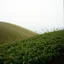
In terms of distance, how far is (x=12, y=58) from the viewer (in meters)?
3.60

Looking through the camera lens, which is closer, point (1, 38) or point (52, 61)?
point (52, 61)

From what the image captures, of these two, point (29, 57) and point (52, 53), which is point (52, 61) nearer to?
point (52, 53)

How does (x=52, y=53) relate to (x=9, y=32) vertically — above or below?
below

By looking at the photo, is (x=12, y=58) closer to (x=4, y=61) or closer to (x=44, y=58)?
(x=4, y=61)

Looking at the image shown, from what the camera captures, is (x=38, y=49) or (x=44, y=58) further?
(x=38, y=49)

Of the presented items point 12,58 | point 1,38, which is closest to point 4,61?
point 12,58

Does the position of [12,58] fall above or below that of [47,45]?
below

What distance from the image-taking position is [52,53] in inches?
137

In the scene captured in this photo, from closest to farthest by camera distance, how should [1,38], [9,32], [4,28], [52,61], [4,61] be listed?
1. [52,61]
2. [4,61]
3. [1,38]
4. [9,32]
5. [4,28]

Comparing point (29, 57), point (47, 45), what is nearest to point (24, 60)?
point (29, 57)

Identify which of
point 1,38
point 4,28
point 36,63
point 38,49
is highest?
point 4,28

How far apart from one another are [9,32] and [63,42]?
7.29 metres

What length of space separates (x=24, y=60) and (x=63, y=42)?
0.97 meters

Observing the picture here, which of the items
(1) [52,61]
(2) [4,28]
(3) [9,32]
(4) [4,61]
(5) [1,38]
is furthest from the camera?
(2) [4,28]
